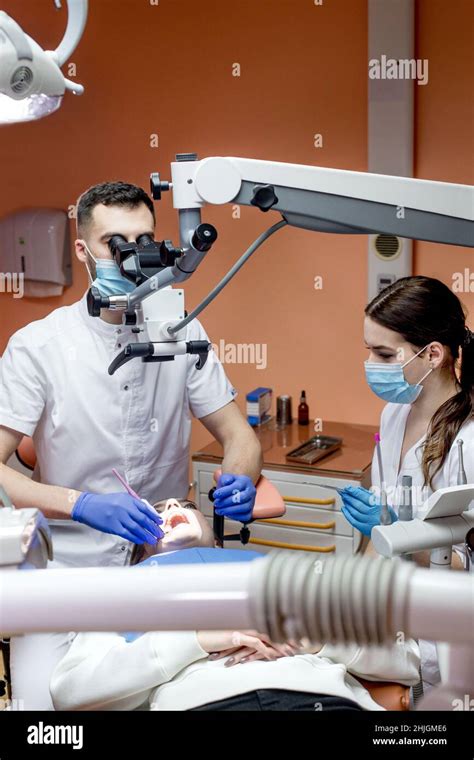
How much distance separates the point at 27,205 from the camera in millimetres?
4020

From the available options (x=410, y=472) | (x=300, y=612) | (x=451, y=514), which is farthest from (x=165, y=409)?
(x=300, y=612)

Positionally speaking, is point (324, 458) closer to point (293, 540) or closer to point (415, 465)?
point (293, 540)

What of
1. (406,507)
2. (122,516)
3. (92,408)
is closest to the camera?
(406,507)

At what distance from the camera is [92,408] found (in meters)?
2.38

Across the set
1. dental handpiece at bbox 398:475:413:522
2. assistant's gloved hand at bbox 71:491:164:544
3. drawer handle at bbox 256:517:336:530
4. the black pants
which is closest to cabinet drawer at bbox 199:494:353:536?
drawer handle at bbox 256:517:336:530

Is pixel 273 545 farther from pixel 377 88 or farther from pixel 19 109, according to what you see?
pixel 19 109

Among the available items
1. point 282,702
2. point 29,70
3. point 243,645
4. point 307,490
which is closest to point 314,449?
point 307,490

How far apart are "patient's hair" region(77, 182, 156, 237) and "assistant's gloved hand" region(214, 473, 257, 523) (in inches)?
26.7

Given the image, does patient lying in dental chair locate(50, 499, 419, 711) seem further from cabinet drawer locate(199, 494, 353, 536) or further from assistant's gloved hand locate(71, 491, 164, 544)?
cabinet drawer locate(199, 494, 353, 536)

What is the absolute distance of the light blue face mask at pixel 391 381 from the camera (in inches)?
84.5

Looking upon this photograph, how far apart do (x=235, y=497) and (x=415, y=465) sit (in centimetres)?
45

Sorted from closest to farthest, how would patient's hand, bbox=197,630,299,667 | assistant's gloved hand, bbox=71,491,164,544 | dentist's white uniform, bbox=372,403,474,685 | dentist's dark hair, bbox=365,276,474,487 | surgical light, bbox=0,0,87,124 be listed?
surgical light, bbox=0,0,87,124, patient's hand, bbox=197,630,299,667, dentist's white uniform, bbox=372,403,474,685, assistant's gloved hand, bbox=71,491,164,544, dentist's dark hair, bbox=365,276,474,487

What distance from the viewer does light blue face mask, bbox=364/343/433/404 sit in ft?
7.04

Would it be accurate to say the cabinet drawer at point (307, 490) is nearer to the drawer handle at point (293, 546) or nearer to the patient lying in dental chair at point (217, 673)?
the drawer handle at point (293, 546)
